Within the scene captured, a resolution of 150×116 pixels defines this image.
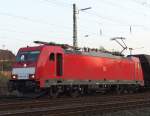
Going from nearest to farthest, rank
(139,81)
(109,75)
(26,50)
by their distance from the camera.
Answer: (26,50)
(109,75)
(139,81)

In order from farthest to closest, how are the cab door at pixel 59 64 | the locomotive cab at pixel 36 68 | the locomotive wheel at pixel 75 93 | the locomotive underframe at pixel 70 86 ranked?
the locomotive wheel at pixel 75 93, the cab door at pixel 59 64, the locomotive underframe at pixel 70 86, the locomotive cab at pixel 36 68

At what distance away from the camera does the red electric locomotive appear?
24359 mm

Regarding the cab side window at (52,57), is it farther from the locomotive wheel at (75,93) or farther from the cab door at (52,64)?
the locomotive wheel at (75,93)

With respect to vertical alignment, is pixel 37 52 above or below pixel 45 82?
above

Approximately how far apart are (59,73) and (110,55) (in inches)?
291

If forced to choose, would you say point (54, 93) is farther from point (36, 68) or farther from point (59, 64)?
point (36, 68)

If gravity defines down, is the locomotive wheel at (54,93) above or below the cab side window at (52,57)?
below

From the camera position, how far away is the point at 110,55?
31844 mm

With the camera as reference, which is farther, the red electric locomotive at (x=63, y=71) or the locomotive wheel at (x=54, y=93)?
the locomotive wheel at (x=54, y=93)

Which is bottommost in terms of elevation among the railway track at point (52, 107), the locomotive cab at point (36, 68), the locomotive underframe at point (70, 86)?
the railway track at point (52, 107)

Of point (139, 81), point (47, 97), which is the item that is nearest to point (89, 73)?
point (47, 97)

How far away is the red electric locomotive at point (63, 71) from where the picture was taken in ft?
79.9

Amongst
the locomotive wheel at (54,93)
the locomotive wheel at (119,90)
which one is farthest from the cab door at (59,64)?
the locomotive wheel at (119,90)

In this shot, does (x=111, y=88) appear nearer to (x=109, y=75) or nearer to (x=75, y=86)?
(x=109, y=75)
